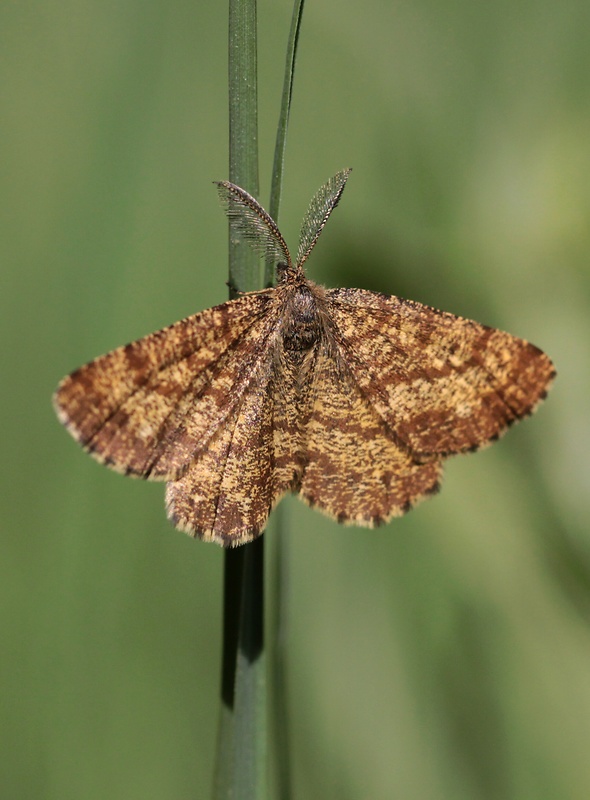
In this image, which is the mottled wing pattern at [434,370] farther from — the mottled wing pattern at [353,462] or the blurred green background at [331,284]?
the blurred green background at [331,284]

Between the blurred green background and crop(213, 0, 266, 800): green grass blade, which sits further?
the blurred green background

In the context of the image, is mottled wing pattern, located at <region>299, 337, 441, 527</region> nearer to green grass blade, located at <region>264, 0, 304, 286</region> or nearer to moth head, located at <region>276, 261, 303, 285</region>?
moth head, located at <region>276, 261, 303, 285</region>

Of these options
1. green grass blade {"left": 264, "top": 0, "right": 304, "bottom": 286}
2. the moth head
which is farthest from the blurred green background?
green grass blade {"left": 264, "top": 0, "right": 304, "bottom": 286}

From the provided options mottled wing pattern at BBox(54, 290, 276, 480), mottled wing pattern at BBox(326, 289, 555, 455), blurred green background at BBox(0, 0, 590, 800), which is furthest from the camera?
blurred green background at BBox(0, 0, 590, 800)

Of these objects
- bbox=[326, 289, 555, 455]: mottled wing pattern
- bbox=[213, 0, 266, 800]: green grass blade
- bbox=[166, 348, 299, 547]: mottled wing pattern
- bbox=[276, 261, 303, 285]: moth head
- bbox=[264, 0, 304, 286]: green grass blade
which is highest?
bbox=[264, 0, 304, 286]: green grass blade

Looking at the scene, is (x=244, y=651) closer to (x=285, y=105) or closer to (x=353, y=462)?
(x=353, y=462)

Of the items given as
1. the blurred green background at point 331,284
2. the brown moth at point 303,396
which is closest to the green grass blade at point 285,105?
the brown moth at point 303,396

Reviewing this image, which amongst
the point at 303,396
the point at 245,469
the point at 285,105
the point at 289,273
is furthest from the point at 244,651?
the point at 285,105
